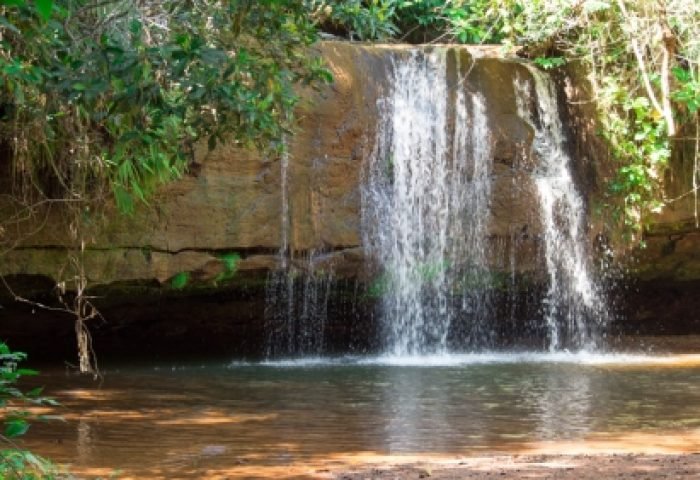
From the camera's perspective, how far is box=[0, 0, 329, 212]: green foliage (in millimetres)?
5383

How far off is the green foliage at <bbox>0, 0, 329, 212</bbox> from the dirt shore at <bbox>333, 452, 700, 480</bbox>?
6.75 ft

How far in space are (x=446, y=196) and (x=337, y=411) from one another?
192 inches

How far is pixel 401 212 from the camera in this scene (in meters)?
12.6

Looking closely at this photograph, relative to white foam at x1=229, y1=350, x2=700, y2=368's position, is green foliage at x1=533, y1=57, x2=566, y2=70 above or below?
above

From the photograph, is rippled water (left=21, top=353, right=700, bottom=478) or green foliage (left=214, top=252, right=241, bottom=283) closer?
rippled water (left=21, top=353, right=700, bottom=478)

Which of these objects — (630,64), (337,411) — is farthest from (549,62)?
(337,411)

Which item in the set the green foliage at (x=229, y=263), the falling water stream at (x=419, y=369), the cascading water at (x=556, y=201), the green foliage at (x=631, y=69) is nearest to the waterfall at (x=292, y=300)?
the falling water stream at (x=419, y=369)

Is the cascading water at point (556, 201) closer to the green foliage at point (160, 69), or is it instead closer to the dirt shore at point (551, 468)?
the green foliage at point (160, 69)

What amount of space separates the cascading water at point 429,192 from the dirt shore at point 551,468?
241 inches

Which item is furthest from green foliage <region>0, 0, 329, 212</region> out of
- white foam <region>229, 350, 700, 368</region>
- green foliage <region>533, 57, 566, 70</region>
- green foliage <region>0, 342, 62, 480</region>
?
green foliage <region>533, 57, 566, 70</region>

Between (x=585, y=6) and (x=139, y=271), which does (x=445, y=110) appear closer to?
(x=585, y=6)

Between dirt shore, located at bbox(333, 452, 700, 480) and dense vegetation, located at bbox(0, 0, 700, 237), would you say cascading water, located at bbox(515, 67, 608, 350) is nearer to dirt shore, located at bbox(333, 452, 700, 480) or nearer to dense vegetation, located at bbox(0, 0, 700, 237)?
dense vegetation, located at bbox(0, 0, 700, 237)

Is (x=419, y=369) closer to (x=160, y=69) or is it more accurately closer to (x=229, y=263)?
(x=229, y=263)

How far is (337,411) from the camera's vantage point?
27.6 ft
